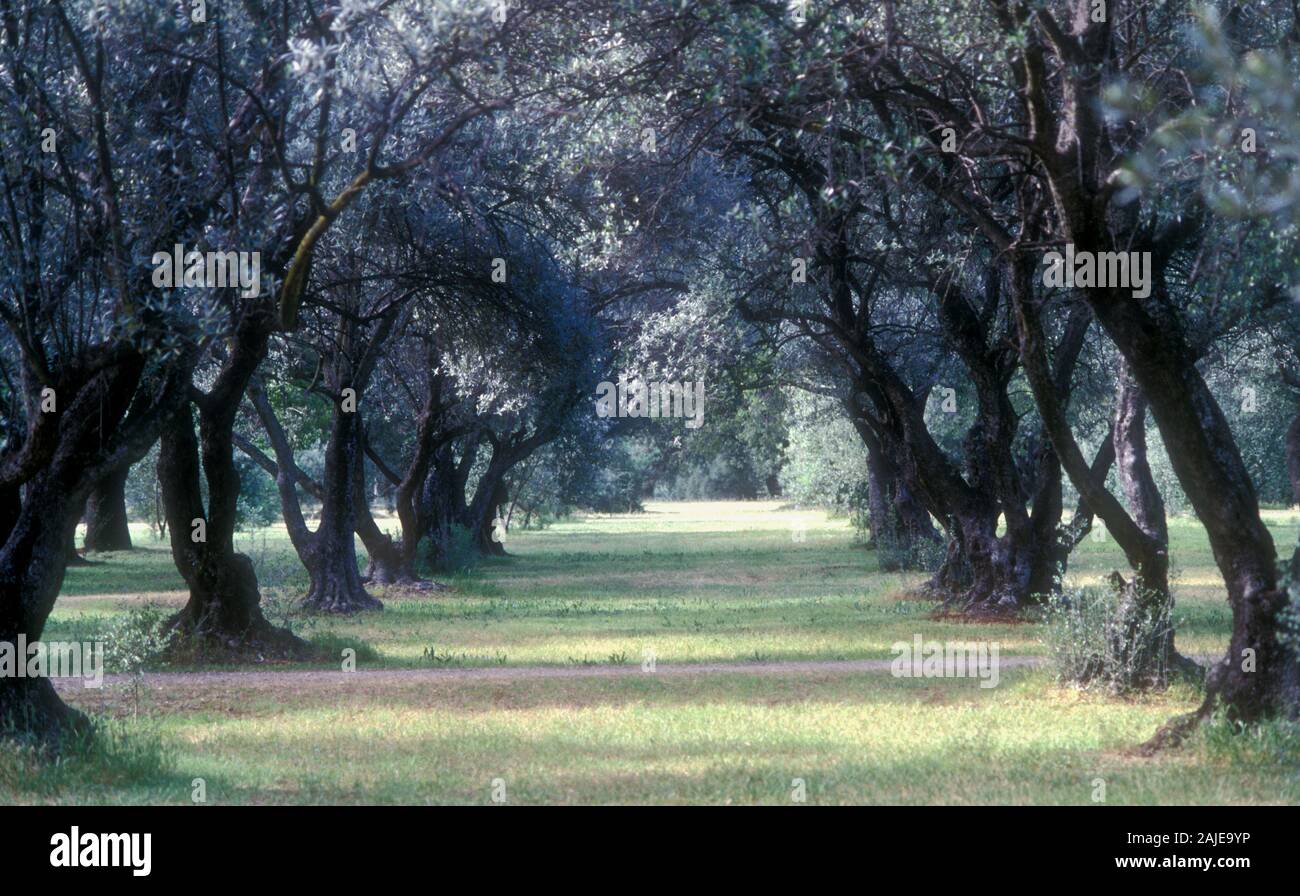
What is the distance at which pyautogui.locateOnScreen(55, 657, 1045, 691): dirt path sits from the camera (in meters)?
15.7

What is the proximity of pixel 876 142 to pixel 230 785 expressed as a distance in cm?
728

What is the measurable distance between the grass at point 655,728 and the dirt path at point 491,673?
0.11 metres

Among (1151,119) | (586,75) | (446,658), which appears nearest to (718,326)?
(446,658)

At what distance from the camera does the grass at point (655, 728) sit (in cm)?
966

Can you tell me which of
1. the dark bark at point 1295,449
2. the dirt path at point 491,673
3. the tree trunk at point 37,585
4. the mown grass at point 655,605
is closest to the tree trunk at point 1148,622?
the mown grass at point 655,605

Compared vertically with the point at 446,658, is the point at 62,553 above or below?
above

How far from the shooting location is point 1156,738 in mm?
10688

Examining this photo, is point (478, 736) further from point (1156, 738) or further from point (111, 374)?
point (1156, 738)

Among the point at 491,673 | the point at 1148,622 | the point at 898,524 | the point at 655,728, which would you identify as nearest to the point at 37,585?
the point at 655,728

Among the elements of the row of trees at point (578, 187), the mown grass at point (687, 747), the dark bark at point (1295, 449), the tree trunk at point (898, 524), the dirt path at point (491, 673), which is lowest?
the mown grass at point (687, 747)

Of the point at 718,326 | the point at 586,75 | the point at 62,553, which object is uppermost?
the point at 586,75

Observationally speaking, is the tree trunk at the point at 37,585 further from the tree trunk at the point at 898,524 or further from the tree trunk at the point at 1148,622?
the tree trunk at the point at 898,524

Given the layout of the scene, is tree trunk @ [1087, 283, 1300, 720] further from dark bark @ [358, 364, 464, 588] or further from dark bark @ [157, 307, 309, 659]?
dark bark @ [358, 364, 464, 588]

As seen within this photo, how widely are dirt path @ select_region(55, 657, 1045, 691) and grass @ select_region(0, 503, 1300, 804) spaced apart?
4.2 inches
